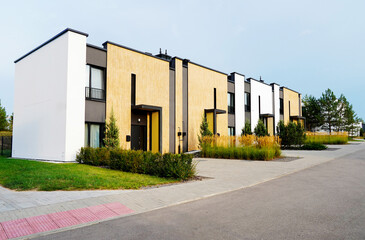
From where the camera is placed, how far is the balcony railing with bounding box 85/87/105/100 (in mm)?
14520

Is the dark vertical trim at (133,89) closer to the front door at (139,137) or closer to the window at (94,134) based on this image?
the front door at (139,137)

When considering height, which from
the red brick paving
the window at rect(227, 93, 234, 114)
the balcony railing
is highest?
the window at rect(227, 93, 234, 114)

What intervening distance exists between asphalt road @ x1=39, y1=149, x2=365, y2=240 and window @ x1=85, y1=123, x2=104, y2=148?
10.4m

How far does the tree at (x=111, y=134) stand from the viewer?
554 inches

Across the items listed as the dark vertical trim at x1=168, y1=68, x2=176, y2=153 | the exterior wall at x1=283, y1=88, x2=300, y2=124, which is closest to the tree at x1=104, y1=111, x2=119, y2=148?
the dark vertical trim at x1=168, y1=68, x2=176, y2=153

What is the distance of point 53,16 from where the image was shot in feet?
38.8

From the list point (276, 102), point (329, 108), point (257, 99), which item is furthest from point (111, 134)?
point (329, 108)

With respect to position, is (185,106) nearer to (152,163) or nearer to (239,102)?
(239,102)

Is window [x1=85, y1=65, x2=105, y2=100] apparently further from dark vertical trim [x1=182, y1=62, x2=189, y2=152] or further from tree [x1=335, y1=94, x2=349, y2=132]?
tree [x1=335, y1=94, x2=349, y2=132]

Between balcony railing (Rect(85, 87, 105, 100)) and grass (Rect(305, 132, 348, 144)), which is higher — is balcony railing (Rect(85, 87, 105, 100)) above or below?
above

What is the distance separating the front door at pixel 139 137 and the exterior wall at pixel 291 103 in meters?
23.5

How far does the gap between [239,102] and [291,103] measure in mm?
14595

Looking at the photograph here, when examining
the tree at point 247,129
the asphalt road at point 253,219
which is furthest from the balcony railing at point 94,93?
the tree at point 247,129

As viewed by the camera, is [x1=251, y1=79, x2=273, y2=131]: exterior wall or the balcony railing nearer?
the balcony railing
